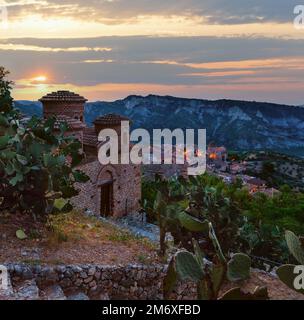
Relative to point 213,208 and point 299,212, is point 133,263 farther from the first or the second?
point 299,212

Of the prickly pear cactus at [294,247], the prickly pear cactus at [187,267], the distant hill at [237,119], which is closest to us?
the prickly pear cactus at [294,247]

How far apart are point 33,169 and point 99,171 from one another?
8.38 meters

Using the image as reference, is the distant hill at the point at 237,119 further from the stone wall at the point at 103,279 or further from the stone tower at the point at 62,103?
the stone wall at the point at 103,279

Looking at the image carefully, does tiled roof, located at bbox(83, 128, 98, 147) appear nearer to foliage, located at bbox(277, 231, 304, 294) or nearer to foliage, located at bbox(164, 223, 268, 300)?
foliage, located at bbox(164, 223, 268, 300)

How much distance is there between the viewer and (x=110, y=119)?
17531 mm

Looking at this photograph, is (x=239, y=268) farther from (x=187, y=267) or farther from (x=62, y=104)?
(x=62, y=104)

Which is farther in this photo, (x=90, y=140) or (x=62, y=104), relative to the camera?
(x=62, y=104)

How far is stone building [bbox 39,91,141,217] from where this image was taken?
15.4m

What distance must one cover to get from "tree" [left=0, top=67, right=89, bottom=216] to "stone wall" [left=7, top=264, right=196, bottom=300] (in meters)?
1.46

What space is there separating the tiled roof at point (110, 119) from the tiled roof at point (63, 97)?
963 mm

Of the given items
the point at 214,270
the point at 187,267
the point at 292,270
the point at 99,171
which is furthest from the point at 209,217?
the point at 99,171

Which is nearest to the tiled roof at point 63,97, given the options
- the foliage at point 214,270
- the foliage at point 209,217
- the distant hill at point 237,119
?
the foliage at point 209,217

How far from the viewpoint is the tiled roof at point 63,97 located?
55.3ft
